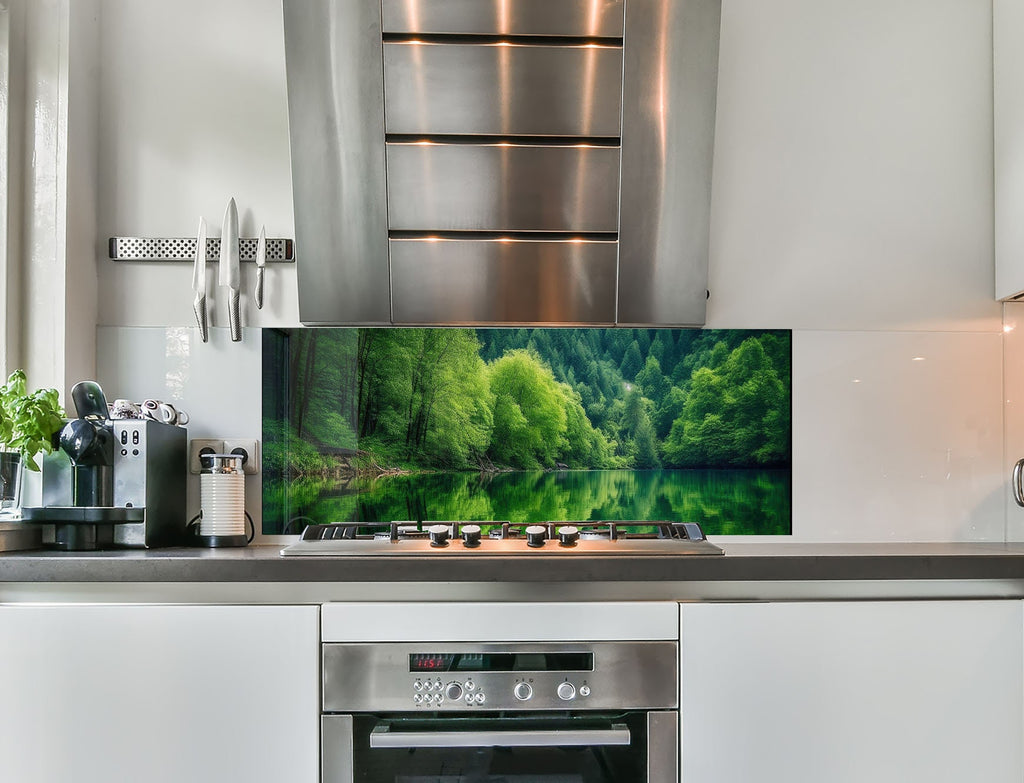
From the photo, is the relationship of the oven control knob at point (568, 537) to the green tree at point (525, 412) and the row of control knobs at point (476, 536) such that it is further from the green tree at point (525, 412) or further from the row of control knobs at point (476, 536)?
the green tree at point (525, 412)

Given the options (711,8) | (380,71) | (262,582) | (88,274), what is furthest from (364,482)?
(711,8)

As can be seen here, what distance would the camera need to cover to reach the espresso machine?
68.0 inches

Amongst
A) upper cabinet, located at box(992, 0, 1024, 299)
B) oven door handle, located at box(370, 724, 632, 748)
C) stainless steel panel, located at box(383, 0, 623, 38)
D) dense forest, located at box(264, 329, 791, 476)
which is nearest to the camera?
oven door handle, located at box(370, 724, 632, 748)

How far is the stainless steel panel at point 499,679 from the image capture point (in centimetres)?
153

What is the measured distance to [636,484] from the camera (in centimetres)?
217

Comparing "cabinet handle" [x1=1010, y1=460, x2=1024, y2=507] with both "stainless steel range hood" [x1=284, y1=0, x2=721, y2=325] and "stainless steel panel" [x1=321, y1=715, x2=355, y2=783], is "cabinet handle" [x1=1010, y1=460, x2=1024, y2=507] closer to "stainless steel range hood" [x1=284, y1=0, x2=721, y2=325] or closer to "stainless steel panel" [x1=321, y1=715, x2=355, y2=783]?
"stainless steel range hood" [x1=284, y1=0, x2=721, y2=325]

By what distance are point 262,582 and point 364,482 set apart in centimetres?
60

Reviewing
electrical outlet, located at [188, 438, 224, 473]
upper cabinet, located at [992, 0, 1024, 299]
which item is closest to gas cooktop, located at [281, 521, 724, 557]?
electrical outlet, located at [188, 438, 224, 473]

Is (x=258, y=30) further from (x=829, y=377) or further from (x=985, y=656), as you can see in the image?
(x=985, y=656)

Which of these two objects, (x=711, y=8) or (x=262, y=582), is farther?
(x=711, y=8)

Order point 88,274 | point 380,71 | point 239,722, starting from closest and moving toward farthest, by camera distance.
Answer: point 239,722 < point 380,71 < point 88,274

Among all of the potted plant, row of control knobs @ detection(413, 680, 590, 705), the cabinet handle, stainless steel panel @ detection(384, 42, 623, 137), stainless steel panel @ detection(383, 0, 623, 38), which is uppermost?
stainless steel panel @ detection(383, 0, 623, 38)

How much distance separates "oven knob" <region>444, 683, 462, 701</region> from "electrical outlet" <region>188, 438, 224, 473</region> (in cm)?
94

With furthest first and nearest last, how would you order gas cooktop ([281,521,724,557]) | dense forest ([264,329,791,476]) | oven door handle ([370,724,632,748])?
dense forest ([264,329,791,476]), gas cooktop ([281,521,724,557]), oven door handle ([370,724,632,748])
